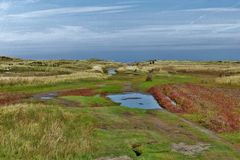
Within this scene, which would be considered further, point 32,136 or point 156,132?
point 156,132

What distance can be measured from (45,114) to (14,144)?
9.53 metres

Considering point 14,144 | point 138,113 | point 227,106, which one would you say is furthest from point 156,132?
point 227,106

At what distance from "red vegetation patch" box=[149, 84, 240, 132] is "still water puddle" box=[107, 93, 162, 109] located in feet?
2.96

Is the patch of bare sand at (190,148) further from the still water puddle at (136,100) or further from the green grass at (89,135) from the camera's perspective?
the still water puddle at (136,100)

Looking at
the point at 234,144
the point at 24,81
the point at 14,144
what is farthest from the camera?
the point at 24,81

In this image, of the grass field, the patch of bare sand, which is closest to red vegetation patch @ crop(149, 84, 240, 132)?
the grass field

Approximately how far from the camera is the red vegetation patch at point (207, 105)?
117 feet

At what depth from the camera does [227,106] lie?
150 ft

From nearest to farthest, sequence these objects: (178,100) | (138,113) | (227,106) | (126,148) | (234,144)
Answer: (126,148) < (234,144) < (138,113) < (227,106) < (178,100)

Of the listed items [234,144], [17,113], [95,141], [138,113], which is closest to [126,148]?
[95,141]

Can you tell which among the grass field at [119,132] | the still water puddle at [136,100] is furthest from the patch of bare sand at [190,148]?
the still water puddle at [136,100]

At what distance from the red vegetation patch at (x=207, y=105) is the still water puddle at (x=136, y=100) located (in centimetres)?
90

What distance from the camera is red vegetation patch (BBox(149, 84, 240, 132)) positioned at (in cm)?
3559

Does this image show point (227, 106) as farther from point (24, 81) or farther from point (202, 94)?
point (24, 81)
